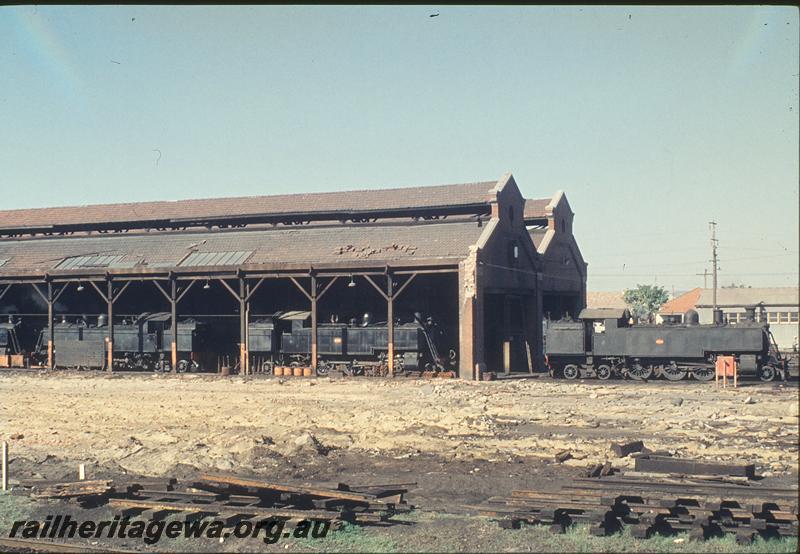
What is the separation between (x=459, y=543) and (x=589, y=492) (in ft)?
7.82

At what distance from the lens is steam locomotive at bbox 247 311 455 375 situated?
34.4 metres

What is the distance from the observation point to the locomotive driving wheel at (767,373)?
30500 millimetres

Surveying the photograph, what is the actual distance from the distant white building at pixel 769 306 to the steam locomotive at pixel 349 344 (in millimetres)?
30698

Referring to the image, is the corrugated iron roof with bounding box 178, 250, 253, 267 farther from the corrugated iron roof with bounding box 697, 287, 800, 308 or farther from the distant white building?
the corrugated iron roof with bounding box 697, 287, 800, 308

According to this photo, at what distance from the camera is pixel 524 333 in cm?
4006

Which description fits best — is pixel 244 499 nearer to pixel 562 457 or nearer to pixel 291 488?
pixel 291 488

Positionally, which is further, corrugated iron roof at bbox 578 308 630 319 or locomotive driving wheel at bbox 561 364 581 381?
locomotive driving wheel at bbox 561 364 581 381

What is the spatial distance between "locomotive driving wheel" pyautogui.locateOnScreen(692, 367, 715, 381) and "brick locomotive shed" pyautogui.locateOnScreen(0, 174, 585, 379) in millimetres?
7830

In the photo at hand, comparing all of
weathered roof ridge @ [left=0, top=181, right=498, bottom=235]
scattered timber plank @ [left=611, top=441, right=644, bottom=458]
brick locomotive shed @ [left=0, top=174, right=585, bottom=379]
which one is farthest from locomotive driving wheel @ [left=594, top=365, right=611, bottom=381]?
scattered timber plank @ [left=611, top=441, right=644, bottom=458]

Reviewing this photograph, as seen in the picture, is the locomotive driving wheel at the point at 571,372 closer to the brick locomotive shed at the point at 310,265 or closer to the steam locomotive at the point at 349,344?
the brick locomotive shed at the point at 310,265

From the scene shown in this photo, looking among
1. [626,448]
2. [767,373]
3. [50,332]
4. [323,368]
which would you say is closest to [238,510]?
[626,448]

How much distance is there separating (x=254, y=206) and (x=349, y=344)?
40.8 feet

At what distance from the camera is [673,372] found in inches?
1244

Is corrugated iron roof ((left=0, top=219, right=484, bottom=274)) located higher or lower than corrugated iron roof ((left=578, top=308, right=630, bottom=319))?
higher
